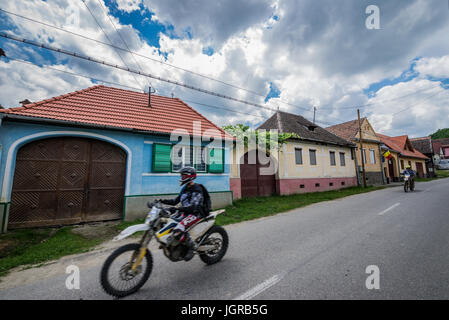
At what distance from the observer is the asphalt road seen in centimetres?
235

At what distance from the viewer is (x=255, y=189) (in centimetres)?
1238

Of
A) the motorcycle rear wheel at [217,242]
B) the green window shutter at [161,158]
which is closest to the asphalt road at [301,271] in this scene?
the motorcycle rear wheel at [217,242]

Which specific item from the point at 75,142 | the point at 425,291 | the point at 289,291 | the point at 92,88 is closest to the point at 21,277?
the point at 289,291

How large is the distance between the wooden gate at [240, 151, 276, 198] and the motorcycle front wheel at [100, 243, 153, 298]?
933 centimetres

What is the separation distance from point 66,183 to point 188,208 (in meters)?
6.00

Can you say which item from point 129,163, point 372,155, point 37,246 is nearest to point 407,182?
point 372,155

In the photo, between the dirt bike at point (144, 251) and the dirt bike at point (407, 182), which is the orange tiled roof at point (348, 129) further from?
the dirt bike at point (144, 251)

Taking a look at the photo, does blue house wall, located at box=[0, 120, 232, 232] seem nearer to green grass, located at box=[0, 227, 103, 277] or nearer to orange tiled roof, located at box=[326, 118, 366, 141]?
green grass, located at box=[0, 227, 103, 277]

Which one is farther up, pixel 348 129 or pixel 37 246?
pixel 348 129

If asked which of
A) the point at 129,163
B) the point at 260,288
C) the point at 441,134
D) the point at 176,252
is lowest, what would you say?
the point at 260,288

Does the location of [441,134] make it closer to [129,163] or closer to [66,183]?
[129,163]

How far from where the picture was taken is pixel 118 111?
838 cm

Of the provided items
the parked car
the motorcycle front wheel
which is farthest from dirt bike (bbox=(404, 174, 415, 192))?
the parked car

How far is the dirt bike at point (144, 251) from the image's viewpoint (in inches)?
93.1
